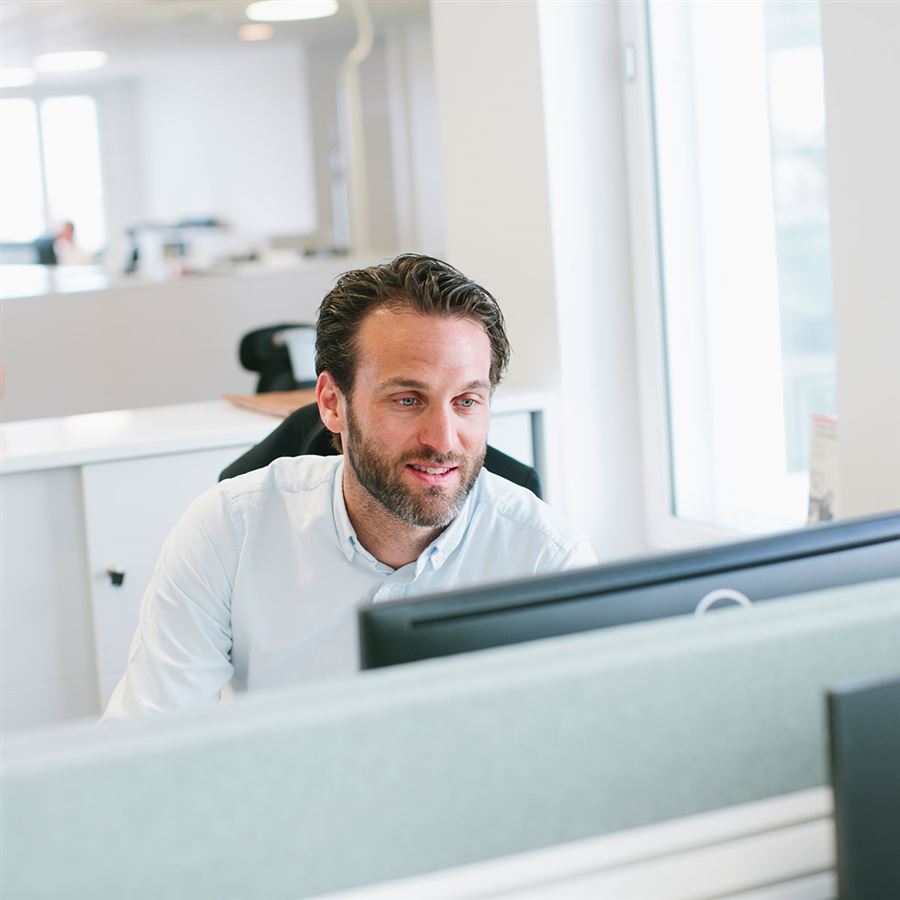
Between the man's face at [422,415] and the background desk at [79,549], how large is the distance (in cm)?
109

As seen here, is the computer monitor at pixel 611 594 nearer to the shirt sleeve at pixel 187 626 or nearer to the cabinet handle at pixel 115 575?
the shirt sleeve at pixel 187 626

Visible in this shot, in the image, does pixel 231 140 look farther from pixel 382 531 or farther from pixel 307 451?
pixel 382 531

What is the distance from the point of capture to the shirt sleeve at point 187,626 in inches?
65.0

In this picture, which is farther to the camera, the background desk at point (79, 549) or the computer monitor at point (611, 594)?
the background desk at point (79, 549)

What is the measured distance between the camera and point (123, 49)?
10.6m

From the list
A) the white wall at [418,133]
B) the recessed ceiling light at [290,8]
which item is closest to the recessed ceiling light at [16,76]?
the white wall at [418,133]

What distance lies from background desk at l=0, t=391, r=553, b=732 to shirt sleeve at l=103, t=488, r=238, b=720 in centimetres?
98


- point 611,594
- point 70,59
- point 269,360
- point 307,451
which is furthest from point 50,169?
point 611,594

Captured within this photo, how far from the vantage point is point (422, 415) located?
1.66m

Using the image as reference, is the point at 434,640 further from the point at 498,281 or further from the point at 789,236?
the point at 498,281

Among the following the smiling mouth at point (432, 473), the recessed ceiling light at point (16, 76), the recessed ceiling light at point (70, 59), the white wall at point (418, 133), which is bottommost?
the smiling mouth at point (432, 473)

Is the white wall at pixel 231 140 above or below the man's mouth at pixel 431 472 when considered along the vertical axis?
above

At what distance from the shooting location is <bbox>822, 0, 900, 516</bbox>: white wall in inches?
76.8

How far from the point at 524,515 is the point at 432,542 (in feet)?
0.43
